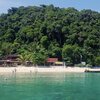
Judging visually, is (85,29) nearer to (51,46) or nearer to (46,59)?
(51,46)

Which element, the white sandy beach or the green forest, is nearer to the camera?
the white sandy beach

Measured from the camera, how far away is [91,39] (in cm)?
8575

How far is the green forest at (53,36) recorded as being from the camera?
81188 millimetres

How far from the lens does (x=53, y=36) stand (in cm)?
9031

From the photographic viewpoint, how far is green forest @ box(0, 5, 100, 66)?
266 feet

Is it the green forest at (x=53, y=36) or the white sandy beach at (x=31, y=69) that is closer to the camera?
the white sandy beach at (x=31, y=69)

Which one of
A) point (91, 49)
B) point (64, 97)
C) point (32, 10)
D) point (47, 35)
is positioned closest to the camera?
point (64, 97)

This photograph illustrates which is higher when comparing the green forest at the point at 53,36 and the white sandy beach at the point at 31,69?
the green forest at the point at 53,36

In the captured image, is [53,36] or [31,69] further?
[53,36]

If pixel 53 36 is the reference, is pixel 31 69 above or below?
below

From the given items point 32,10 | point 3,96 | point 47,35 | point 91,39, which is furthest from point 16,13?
point 3,96

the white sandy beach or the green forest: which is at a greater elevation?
the green forest

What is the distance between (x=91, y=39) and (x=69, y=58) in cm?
915

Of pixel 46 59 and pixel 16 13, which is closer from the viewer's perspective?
pixel 46 59
